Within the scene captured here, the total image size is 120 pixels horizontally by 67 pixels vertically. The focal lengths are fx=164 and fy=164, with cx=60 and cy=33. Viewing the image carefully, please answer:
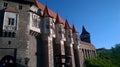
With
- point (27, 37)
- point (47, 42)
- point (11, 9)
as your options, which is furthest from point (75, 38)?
point (11, 9)

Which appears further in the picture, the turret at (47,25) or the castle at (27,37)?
the turret at (47,25)

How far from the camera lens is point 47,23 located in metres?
32.8

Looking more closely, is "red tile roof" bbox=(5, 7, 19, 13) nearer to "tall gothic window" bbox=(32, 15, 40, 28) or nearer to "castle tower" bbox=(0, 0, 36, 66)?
"castle tower" bbox=(0, 0, 36, 66)

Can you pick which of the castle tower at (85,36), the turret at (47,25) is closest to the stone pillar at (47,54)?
the turret at (47,25)

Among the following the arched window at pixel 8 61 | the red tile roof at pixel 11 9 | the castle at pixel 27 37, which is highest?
the red tile roof at pixel 11 9

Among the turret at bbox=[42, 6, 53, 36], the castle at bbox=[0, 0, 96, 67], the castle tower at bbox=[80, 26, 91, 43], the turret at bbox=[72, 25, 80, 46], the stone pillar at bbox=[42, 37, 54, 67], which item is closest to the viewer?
the castle at bbox=[0, 0, 96, 67]

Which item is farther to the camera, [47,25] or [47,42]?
[47,25]

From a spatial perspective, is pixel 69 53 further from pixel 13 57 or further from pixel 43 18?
pixel 13 57

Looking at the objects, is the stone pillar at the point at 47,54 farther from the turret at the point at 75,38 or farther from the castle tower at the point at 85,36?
the castle tower at the point at 85,36

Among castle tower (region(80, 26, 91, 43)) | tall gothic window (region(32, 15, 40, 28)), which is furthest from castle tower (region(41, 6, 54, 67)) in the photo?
castle tower (region(80, 26, 91, 43))

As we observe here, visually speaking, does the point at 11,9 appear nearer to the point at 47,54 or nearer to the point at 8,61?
the point at 8,61

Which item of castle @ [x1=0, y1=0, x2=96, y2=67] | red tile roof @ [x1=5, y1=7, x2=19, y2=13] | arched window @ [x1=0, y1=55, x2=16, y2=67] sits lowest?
arched window @ [x1=0, y1=55, x2=16, y2=67]

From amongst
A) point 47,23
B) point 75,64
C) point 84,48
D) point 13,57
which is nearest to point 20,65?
point 13,57

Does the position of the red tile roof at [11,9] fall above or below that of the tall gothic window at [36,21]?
above
